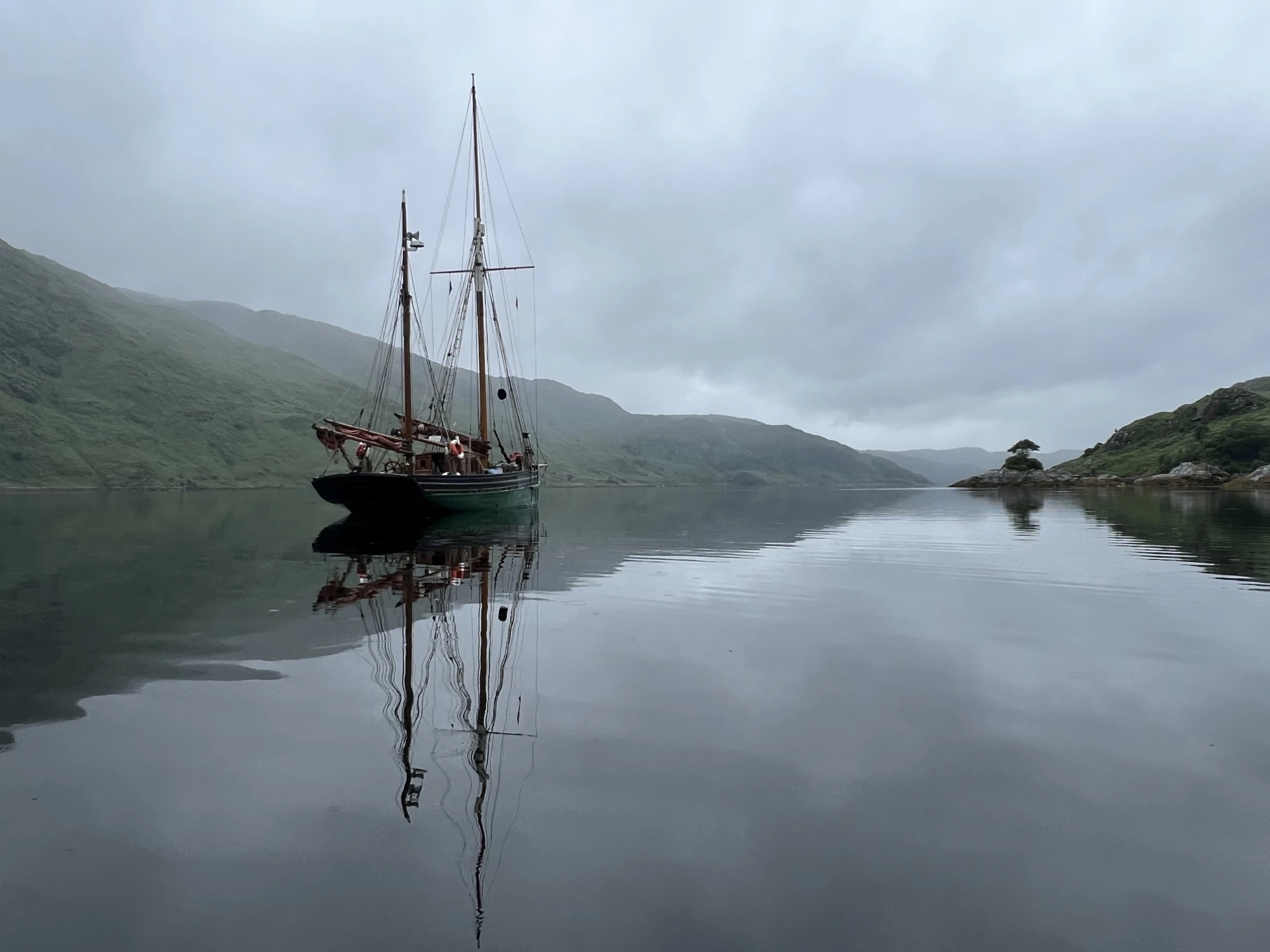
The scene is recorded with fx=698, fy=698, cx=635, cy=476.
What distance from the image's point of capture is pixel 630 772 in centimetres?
700

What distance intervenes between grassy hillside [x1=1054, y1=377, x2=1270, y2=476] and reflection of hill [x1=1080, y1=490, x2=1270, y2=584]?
79.4 m

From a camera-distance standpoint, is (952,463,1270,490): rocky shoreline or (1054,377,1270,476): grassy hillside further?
(1054,377,1270,476): grassy hillside

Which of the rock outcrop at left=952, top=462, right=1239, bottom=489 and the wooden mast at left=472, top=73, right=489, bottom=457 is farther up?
the wooden mast at left=472, top=73, right=489, bottom=457

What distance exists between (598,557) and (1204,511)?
5393 centimetres

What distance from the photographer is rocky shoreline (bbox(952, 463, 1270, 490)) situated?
113 metres

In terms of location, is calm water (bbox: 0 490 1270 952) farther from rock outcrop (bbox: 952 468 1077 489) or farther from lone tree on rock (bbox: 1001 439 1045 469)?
lone tree on rock (bbox: 1001 439 1045 469)

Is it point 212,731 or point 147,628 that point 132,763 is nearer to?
point 212,731

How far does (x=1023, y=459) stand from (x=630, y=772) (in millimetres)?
176553

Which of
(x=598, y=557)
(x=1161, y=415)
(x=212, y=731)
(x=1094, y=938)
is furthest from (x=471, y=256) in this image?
(x=1161, y=415)

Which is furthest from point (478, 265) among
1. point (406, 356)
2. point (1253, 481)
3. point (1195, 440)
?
point (1195, 440)

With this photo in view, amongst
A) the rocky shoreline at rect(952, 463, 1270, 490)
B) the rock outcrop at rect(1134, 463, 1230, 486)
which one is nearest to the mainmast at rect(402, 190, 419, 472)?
the rocky shoreline at rect(952, 463, 1270, 490)

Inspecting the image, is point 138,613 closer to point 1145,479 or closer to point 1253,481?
point 1253,481

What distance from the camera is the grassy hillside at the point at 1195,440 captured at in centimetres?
13688

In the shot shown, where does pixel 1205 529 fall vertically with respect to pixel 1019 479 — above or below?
below
